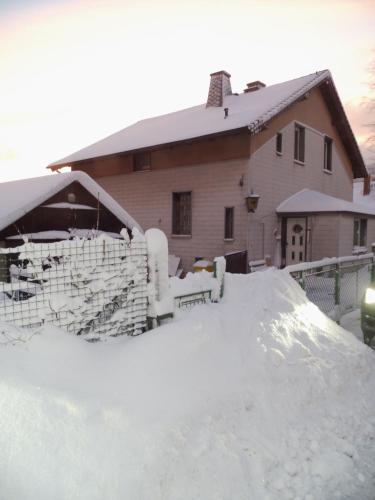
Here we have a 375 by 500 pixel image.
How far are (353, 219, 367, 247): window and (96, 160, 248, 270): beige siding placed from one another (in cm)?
688

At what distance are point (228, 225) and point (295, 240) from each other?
3.08 m

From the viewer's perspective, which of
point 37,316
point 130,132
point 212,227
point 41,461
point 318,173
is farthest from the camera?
point 130,132

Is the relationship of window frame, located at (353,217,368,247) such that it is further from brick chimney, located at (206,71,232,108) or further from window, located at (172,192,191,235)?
brick chimney, located at (206,71,232,108)

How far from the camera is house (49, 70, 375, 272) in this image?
13414 mm

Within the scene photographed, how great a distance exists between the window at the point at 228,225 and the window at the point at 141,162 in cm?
465

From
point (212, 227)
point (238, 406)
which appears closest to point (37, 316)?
point (238, 406)

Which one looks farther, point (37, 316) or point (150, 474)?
point (37, 316)

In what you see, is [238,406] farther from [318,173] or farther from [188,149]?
[318,173]

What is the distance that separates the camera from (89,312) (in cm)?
429

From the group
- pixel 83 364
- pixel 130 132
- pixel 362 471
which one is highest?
pixel 130 132

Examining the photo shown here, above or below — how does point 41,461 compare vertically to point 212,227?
below

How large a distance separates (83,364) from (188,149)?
1243cm

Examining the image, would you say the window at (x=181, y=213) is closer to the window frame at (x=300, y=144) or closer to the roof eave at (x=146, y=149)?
the roof eave at (x=146, y=149)

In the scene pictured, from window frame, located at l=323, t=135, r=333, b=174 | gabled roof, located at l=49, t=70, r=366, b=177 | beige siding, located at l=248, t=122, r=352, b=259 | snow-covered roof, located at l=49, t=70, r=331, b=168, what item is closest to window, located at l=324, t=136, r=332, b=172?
window frame, located at l=323, t=135, r=333, b=174
